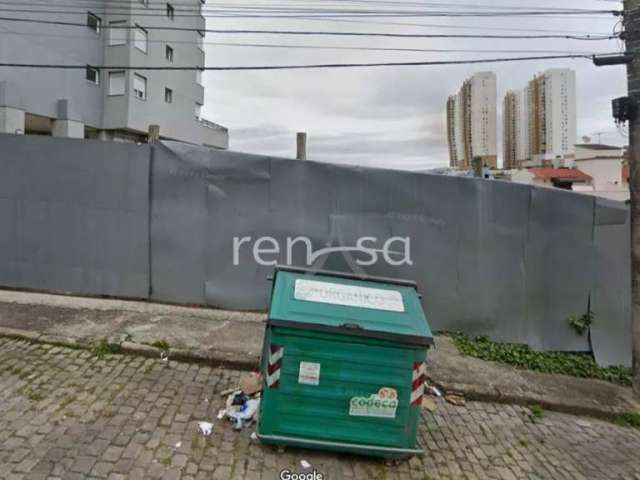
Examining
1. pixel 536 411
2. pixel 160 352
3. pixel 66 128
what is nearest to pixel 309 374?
pixel 160 352

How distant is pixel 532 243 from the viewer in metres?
4.98

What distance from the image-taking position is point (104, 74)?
1953cm

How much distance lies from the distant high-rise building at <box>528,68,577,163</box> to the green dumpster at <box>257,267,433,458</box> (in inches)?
529

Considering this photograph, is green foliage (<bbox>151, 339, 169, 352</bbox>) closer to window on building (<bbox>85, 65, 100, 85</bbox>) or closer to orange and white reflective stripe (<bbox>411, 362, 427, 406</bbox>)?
orange and white reflective stripe (<bbox>411, 362, 427, 406</bbox>)

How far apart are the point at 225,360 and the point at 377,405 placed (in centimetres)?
184

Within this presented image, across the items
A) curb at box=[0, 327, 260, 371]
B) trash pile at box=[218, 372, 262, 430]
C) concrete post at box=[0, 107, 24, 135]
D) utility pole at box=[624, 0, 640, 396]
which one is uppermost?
concrete post at box=[0, 107, 24, 135]

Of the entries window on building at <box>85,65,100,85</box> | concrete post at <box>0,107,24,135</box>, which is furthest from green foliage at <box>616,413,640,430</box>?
window on building at <box>85,65,100,85</box>

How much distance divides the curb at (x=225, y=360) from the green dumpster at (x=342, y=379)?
4.15 feet

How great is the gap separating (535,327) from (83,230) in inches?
237

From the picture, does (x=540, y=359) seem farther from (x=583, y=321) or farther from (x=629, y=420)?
(x=629, y=420)

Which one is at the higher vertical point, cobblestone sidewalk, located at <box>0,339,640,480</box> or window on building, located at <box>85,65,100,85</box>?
window on building, located at <box>85,65,100,85</box>

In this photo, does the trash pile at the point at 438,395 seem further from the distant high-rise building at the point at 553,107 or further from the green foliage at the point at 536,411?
the distant high-rise building at the point at 553,107

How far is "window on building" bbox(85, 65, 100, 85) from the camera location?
18875 millimetres

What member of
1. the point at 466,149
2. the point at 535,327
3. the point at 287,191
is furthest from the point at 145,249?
the point at 466,149
